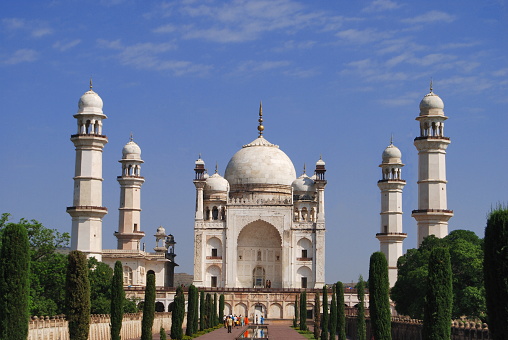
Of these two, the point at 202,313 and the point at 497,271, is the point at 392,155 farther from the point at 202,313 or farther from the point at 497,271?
the point at 497,271

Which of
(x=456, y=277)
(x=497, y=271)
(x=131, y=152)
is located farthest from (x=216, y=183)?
(x=497, y=271)

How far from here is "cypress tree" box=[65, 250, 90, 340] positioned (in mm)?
21609

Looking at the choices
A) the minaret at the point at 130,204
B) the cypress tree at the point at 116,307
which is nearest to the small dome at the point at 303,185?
the minaret at the point at 130,204

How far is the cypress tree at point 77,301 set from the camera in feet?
70.9

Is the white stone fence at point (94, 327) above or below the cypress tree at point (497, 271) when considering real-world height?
below

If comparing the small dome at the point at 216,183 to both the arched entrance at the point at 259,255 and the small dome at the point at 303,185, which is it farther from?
the small dome at the point at 303,185

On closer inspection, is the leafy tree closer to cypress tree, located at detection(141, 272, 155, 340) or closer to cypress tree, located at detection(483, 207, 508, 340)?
cypress tree, located at detection(141, 272, 155, 340)

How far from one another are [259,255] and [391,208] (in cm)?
984

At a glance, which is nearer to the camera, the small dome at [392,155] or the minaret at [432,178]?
the minaret at [432,178]

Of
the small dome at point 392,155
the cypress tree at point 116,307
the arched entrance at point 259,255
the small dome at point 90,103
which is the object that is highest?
the small dome at point 90,103

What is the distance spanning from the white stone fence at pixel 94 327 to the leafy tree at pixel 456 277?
1190 cm

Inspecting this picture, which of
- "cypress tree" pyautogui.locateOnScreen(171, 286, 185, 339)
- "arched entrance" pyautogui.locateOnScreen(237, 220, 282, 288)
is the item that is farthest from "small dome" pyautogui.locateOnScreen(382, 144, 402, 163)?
"cypress tree" pyautogui.locateOnScreen(171, 286, 185, 339)

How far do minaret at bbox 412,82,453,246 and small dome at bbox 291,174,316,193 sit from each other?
12837 mm

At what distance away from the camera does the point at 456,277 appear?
35.8 m
